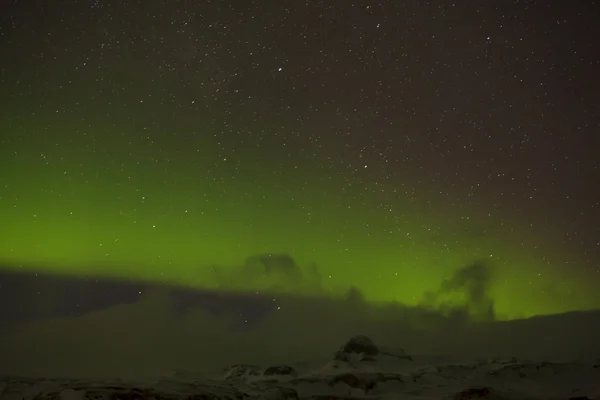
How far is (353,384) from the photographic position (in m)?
38.3

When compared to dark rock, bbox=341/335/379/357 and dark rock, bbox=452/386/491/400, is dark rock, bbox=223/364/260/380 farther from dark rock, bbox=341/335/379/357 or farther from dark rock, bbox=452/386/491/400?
dark rock, bbox=452/386/491/400

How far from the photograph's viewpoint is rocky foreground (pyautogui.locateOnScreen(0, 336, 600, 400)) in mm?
28453

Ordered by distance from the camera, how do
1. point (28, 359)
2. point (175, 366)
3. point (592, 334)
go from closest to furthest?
1. point (28, 359)
2. point (175, 366)
3. point (592, 334)

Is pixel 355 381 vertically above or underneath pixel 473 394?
underneath

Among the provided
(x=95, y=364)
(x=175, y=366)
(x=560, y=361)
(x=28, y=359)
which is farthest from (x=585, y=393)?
(x=28, y=359)

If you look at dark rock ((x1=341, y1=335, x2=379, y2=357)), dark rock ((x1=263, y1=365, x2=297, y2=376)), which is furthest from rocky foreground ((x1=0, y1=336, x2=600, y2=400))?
dark rock ((x1=341, y1=335, x2=379, y2=357))

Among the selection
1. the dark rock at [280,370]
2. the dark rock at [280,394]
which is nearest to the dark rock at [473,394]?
the dark rock at [280,394]

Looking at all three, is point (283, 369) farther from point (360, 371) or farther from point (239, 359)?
point (239, 359)

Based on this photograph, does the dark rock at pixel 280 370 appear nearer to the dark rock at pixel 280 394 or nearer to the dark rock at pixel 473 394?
the dark rock at pixel 280 394

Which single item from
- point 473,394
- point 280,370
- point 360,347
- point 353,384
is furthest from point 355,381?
point 360,347

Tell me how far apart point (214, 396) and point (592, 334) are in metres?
23.8

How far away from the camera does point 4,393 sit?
83.8ft

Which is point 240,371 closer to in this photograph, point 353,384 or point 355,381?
point 353,384

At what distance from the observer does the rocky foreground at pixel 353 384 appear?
28453 millimetres
